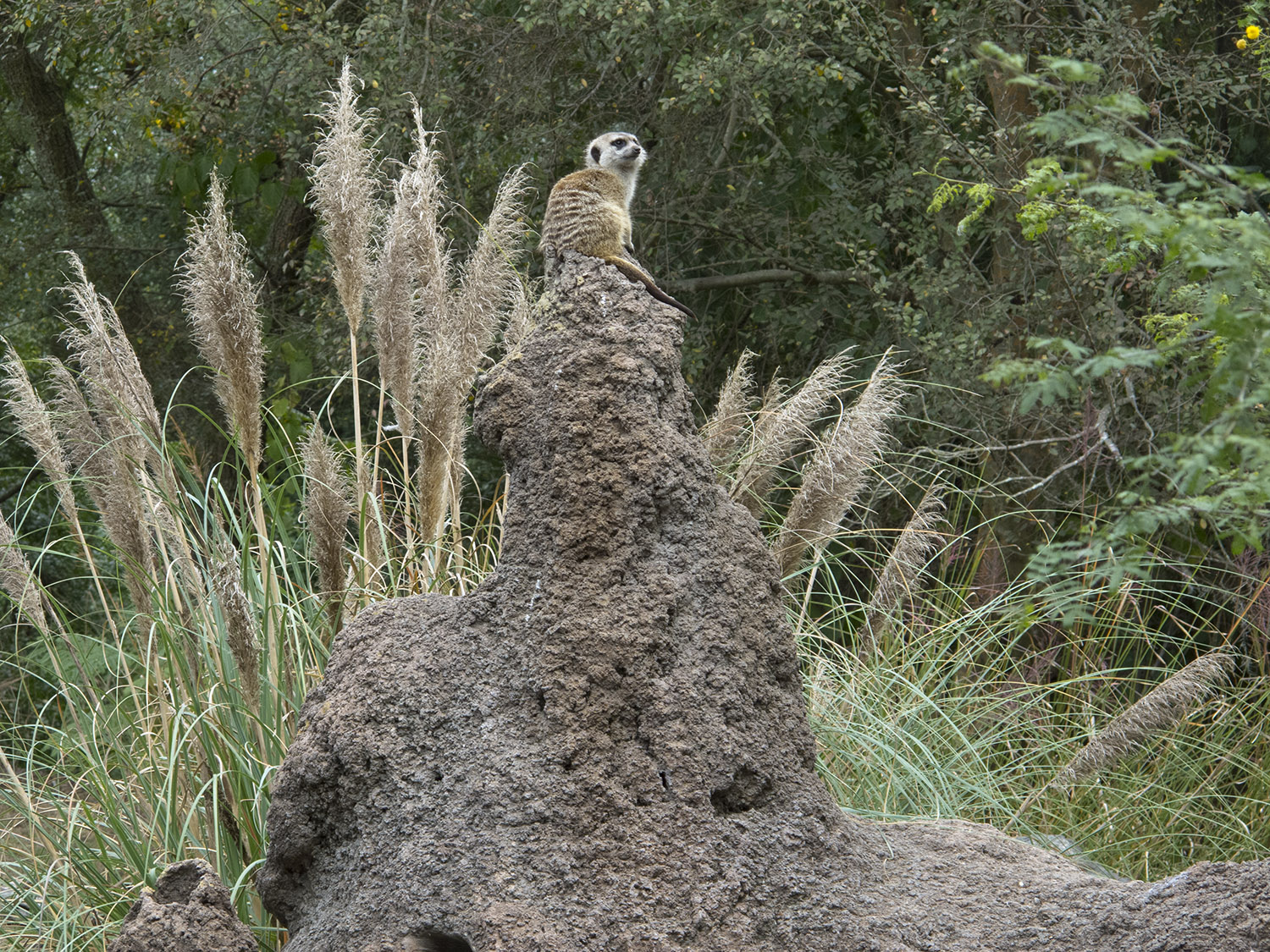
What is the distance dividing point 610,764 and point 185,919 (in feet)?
2.38

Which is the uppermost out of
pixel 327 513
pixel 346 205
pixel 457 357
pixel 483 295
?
pixel 346 205

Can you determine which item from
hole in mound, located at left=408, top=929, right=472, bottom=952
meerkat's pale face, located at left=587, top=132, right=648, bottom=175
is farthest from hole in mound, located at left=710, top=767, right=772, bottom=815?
meerkat's pale face, located at left=587, top=132, right=648, bottom=175

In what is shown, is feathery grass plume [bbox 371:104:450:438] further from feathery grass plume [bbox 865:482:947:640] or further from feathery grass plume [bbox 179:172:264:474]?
feathery grass plume [bbox 865:482:947:640]

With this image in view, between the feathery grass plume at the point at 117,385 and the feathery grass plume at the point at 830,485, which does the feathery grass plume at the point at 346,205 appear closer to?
the feathery grass plume at the point at 117,385

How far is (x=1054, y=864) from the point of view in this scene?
2.10m

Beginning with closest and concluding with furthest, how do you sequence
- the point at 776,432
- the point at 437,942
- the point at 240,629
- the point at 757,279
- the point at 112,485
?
the point at 437,942 < the point at 240,629 < the point at 112,485 < the point at 776,432 < the point at 757,279

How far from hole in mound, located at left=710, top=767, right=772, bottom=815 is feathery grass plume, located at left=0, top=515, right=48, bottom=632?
1962mm

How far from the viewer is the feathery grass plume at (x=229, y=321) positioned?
9.87 feet

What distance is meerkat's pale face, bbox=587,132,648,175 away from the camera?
11.2ft

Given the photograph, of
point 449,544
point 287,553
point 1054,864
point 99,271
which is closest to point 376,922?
point 1054,864

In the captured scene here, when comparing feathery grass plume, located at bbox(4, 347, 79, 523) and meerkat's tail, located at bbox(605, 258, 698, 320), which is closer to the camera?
meerkat's tail, located at bbox(605, 258, 698, 320)

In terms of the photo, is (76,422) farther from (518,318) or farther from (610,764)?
(610,764)

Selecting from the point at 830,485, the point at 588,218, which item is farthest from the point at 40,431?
the point at 830,485

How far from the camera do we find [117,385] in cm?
314
